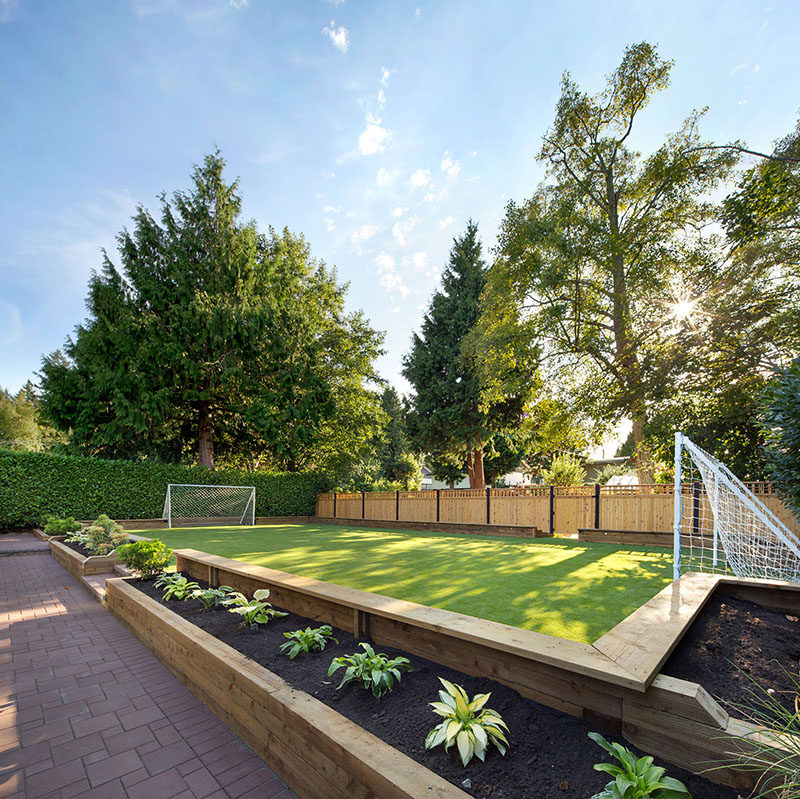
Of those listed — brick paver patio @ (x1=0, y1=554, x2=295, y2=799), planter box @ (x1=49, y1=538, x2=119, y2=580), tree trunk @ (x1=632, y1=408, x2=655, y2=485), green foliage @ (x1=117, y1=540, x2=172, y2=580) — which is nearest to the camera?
brick paver patio @ (x1=0, y1=554, x2=295, y2=799)

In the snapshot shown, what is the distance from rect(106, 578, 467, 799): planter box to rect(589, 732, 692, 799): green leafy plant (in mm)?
523

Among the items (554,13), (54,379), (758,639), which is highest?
(554,13)

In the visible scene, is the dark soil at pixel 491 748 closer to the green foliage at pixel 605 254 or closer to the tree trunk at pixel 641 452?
the green foliage at pixel 605 254

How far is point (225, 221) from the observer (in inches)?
753

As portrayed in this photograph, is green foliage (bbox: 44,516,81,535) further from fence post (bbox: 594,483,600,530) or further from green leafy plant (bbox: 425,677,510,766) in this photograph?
fence post (bbox: 594,483,600,530)

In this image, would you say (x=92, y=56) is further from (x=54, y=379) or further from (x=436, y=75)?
(x=54, y=379)

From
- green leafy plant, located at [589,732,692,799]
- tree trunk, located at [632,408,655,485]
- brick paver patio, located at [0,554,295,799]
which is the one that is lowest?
brick paver patio, located at [0,554,295,799]

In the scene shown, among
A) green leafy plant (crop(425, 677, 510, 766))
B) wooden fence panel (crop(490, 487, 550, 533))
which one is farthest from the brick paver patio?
wooden fence panel (crop(490, 487, 550, 533))

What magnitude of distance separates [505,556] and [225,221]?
1930 centimetres

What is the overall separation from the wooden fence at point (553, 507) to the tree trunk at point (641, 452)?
2.82 meters

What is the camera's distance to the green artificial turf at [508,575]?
3.33 meters

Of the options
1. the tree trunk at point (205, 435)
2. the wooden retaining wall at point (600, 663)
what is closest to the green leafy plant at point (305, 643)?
the wooden retaining wall at point (600, 663)

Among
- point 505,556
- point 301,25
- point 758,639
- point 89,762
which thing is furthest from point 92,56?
point 758,639

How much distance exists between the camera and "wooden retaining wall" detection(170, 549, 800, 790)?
158 centimetres
